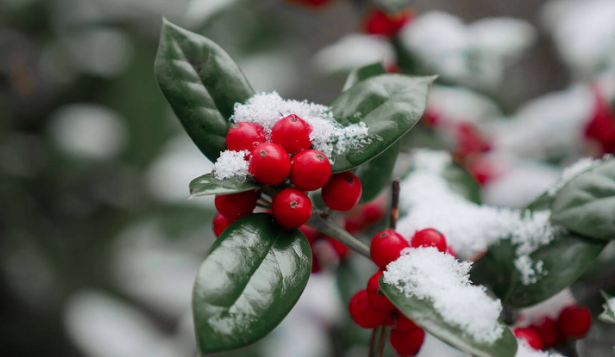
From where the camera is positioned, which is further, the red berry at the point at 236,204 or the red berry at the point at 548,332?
the red berry at the point at 548,332

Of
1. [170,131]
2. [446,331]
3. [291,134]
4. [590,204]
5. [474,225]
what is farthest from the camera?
[170,131]

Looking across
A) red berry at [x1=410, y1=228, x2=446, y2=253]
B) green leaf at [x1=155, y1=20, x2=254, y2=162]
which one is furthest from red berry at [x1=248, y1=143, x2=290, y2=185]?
red berry at [x1=410, y1=228, x2=446, y2=253]

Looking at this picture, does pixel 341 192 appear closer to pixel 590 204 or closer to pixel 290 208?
pixel 290 208

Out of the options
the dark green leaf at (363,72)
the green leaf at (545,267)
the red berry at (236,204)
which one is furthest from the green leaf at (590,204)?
the red berry at (236,204)

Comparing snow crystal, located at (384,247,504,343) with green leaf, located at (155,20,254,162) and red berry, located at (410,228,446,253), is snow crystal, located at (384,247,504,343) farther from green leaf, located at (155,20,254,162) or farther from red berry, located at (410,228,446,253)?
green leaf, located at (155,20,254,162)

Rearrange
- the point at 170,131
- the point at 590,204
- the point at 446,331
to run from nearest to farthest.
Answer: the point at 446,331
the point at 590,204
the point at 170,131

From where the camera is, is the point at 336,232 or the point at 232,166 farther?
the point at 336,232

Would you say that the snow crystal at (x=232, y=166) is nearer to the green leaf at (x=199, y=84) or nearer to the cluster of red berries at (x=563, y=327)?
the green leaf at (x=199, y=84)

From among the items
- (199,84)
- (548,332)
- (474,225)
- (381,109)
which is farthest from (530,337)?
(199,84)
